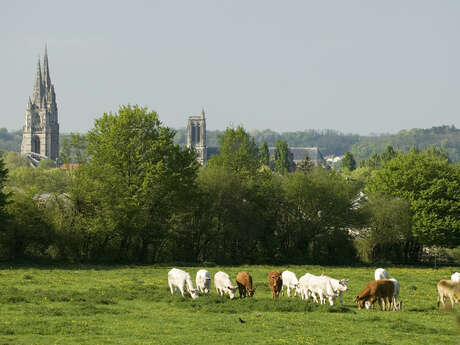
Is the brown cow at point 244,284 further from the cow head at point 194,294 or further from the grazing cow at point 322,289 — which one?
the grazing cow at point 322,289

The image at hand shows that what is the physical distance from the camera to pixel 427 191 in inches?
2517

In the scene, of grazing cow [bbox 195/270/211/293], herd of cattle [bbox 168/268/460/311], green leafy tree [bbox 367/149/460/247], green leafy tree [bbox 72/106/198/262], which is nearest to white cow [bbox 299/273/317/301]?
herd of cattle [bbox 168/268/460/311]

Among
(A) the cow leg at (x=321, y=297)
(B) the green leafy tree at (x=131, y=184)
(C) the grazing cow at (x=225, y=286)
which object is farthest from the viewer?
(B) the green leafy tree at (x=131, y=184)

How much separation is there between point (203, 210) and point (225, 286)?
28.2 m

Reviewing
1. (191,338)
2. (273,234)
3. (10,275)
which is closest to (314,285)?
(191,338)

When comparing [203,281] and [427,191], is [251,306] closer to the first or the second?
[203,281]

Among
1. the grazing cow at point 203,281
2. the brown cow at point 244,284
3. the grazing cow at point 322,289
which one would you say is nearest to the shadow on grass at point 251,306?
the grazing cow at point 322,289

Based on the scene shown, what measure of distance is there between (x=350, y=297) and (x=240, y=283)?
5711 millimetres

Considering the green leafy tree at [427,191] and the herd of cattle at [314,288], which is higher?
the green leafy tree at [427,191]

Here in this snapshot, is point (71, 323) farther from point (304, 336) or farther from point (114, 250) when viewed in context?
point (114, 250)

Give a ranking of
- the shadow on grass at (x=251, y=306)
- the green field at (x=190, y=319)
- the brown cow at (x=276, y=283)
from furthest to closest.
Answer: the brown cow at (x=276, y=283)
the shadow on grass at (x=251, y=306)
the green field at (x=190, y=319)

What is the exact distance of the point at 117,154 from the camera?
52.8 meters

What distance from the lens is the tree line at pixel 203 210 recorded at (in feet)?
170

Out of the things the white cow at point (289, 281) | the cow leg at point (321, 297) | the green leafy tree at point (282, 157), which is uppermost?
the green leafy tree at point (282, 157)
